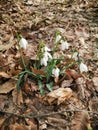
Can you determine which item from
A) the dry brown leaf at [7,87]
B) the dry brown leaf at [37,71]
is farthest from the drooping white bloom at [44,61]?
the dry brown leaf at [7,87]

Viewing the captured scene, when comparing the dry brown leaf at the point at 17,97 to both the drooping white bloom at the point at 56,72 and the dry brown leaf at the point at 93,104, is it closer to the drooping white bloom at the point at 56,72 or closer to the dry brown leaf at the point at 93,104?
the drooping white bloom at the point at 56,72

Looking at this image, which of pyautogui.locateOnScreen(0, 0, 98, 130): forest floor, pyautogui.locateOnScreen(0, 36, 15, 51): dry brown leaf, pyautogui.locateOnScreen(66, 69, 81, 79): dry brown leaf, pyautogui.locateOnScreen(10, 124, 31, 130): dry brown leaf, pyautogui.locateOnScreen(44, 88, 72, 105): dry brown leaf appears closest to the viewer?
pyautogui.locateOnScreen(10, 124, 31, 130): dry brown leaf

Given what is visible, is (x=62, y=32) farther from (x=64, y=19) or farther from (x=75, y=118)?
(x=75, y=118)

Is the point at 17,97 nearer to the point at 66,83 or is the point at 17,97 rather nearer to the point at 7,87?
the point at 7,87

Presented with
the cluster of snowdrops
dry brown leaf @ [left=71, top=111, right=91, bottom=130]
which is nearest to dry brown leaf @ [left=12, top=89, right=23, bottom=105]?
the cluster of snowdrops

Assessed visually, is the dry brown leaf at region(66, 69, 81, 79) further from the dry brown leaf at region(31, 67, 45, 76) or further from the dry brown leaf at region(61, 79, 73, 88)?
the dry brown leaf at region(31, 67, 45, 76)

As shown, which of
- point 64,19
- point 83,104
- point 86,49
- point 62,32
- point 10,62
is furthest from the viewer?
point 64,19

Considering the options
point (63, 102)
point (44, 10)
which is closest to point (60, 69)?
point (63, 102)

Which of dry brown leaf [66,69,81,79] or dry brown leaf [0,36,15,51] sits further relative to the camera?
dry brown leaf [0,36,15,51]
